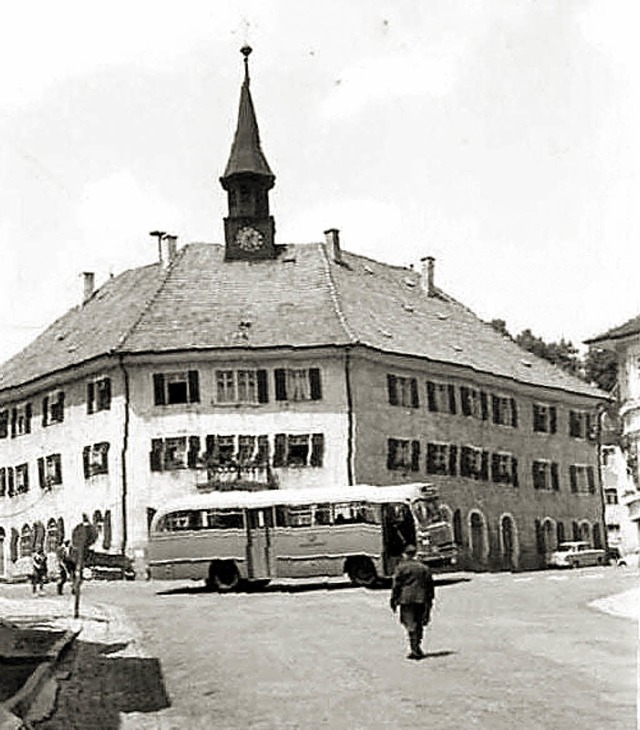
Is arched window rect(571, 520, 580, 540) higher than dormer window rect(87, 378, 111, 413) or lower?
lower

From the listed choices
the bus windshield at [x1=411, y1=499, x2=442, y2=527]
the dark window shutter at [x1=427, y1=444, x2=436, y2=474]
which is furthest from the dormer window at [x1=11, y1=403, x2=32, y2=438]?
the bus windshield at [x1=411, y1=499, x2=442, y2=527]

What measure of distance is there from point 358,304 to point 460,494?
6848 millimetres

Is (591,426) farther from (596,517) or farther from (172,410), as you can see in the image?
(172,410)

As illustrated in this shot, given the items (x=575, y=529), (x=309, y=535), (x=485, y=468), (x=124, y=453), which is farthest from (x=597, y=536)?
(x=309, y=535)

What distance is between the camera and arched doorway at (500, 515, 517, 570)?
5059 cm

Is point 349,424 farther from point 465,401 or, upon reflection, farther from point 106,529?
point 106,529

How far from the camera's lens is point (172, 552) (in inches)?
1286

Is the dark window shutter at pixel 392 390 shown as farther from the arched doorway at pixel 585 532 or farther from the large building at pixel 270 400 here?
the arched doorway at pixel 585 532

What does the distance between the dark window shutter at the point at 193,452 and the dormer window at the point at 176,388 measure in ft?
4.07

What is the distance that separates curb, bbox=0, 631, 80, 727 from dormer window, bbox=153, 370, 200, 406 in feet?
81.3

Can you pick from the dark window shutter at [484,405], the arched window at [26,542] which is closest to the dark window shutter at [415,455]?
the dark window shutter at [484,405]

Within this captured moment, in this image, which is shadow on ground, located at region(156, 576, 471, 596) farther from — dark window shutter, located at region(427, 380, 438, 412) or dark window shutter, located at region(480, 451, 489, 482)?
dark window shutter, located at region(480, 451, 489, 482)

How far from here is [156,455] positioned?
45.4 meters

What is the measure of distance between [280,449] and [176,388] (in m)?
3.64
